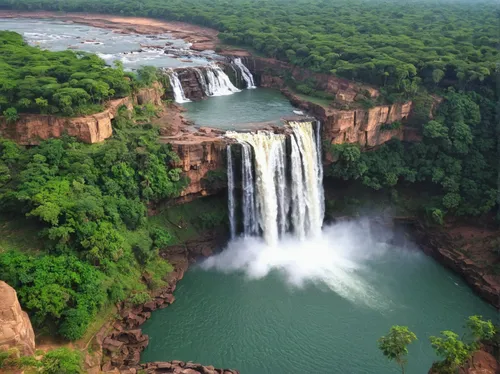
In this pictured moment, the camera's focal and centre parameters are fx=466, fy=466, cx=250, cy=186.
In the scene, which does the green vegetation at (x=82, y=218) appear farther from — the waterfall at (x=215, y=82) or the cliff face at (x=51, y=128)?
the waterfall at (x=215, y=82)

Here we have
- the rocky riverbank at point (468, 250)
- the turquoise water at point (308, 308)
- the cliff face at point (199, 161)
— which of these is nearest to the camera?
the turquoise water at point (308, 308)

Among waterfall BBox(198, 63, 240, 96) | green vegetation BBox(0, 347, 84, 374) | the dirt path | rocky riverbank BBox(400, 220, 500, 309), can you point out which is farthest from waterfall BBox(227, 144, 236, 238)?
the dirt path

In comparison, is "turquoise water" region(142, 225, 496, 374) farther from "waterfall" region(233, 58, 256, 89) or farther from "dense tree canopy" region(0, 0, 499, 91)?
"waterfall" region(233, 58, 256, 89)

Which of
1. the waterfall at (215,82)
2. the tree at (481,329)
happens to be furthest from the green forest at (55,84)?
the tree at (481,329)

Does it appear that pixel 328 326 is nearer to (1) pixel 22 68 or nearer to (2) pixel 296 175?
(2) pixel 296 175

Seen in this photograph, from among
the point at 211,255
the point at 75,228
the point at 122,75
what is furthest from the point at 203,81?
the point at 75,228

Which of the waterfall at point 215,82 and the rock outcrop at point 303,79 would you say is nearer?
the rock outcrop at point 303,79

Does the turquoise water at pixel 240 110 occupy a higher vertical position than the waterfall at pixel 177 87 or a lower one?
lower
